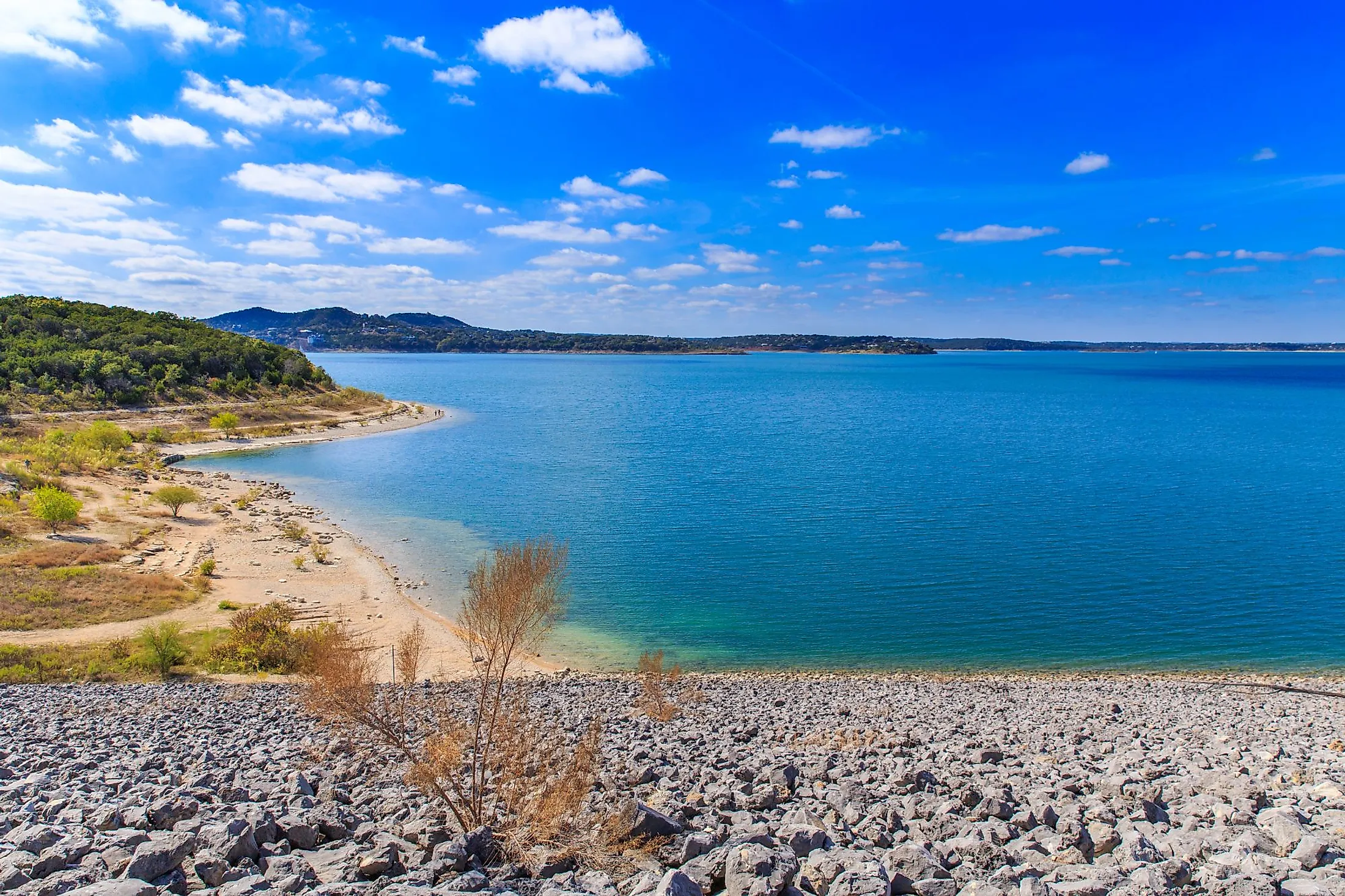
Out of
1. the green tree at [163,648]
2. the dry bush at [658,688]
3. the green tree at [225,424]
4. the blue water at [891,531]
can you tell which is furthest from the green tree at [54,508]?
the green tree at [225,424]

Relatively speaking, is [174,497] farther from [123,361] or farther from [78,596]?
[123,361]

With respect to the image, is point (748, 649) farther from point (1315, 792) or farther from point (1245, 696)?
point (1315, 792)

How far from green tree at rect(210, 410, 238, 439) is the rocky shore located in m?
63.2

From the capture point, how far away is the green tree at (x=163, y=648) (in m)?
19.0

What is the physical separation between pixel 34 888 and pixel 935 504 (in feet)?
139

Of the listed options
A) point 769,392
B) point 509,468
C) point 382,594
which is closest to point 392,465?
point 509,468

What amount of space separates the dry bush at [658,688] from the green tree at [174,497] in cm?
3017

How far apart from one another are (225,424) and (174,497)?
129ft

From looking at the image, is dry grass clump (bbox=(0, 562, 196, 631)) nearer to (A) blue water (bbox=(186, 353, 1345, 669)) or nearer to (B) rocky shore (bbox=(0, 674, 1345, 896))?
(B) rocky shore (bbox=(0, 674, 1345, 896))

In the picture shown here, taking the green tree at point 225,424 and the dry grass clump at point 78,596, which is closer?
the dry grass clump at point 78,596

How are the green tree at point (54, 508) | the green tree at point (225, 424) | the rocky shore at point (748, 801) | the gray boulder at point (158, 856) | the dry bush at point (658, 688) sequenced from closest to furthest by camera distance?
the gray boulder at point (158, 856)
the rocky shore at point (748, 801)
the dry bush at point (658, 688)
the green tree at point (54, 508)
the green tree at point (225, 424)

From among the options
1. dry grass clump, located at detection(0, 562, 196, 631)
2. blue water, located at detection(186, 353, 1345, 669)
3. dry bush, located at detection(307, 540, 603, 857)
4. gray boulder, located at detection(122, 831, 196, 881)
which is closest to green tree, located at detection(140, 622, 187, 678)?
dry grass clump, located at detection(0, 562, 196, 631)

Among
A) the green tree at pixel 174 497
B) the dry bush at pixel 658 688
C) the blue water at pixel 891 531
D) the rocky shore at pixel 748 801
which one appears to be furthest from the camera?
the green tree at pixel 174 497

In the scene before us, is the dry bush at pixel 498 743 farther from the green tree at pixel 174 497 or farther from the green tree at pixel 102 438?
the green tree at pixel 102 438
